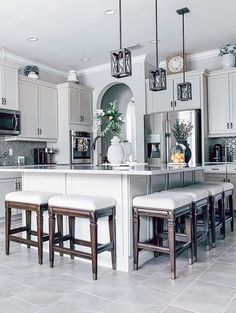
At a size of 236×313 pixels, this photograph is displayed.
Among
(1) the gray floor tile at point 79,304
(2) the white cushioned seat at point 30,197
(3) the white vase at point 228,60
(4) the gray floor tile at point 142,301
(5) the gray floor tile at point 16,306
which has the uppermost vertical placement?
A: (3) the white vase at point 228,60

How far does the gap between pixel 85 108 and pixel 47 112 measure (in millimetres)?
903

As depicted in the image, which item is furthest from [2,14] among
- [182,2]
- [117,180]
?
[117,180]

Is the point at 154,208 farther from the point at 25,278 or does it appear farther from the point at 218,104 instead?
the point at 218,104

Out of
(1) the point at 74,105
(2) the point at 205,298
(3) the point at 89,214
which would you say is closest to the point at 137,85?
(1) the point at 74,105

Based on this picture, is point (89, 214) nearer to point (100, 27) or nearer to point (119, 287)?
point (119, 287)

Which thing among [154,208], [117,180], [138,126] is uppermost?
[138,126]

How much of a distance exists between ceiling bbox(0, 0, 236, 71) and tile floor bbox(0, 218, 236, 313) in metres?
2.99

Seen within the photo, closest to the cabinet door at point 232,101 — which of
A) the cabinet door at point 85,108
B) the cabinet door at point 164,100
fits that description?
the cabinet door at point 164,100

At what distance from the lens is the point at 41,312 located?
2.00 m

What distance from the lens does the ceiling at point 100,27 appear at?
12.8ft

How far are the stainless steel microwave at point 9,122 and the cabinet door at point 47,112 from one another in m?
0.67

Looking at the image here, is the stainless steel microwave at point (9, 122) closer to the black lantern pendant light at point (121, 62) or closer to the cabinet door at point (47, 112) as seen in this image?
the cabinet door at point (47, 112)

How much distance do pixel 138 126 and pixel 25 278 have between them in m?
4.06

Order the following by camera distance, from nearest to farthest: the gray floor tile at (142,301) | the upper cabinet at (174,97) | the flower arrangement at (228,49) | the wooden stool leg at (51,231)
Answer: the gray floor tile at (142,301) → the wooden stool leg at (51,231) → the flower arrangement at (228,49) → the upper cabinet at (174,97)
